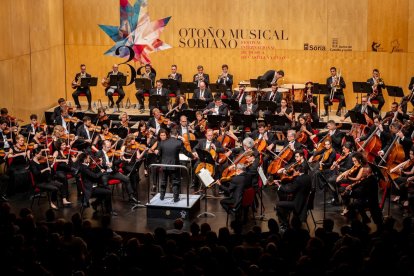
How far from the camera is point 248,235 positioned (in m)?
11.5

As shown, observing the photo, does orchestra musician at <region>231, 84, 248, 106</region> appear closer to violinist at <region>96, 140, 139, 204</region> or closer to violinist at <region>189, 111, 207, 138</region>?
violinist at <region>189, 111, 207, 138</region>

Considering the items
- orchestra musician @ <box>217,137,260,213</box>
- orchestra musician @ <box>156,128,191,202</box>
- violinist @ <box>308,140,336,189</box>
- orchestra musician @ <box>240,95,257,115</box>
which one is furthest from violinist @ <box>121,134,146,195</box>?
orchestra musician @ <box>240,95,257,115</box>

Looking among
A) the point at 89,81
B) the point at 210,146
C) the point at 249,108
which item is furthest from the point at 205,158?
the point at 89,81

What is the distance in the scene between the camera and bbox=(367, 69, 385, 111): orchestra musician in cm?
2136

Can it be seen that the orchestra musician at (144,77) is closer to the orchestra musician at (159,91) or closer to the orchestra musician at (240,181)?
the orchestra musician at (159,91)

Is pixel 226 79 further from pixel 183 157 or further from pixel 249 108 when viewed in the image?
pixel 183 157

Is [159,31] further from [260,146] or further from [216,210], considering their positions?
[216,210]

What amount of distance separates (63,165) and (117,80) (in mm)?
6153

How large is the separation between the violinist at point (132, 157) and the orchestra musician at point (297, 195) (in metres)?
3.55

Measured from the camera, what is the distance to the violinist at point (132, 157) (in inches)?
666

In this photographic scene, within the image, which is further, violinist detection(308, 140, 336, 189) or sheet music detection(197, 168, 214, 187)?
violinist detection(308, 140, 336, 189)

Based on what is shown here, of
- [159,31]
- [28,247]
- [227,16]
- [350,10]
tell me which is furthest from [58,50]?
[28,247]

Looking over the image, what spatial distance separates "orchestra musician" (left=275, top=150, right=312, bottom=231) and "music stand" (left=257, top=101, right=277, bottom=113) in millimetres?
4739

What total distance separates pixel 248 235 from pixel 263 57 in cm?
1361
